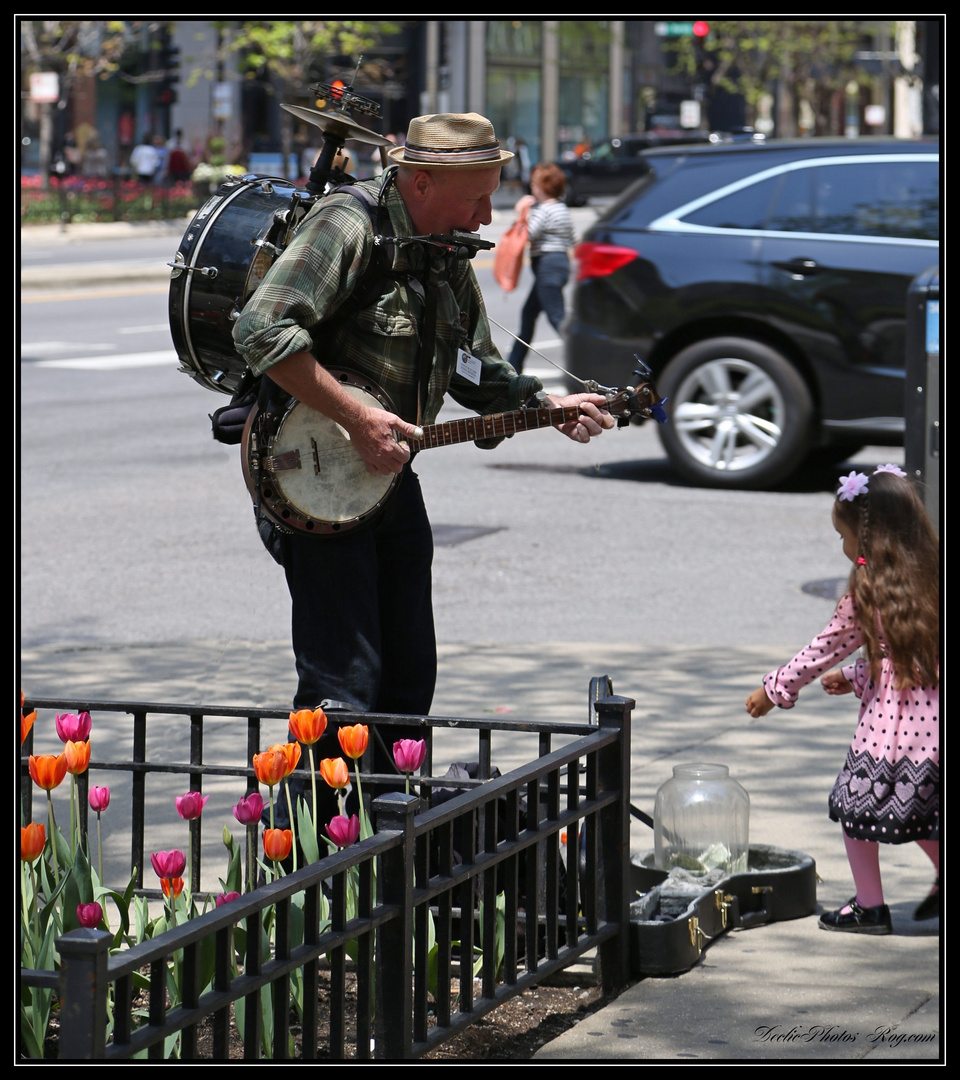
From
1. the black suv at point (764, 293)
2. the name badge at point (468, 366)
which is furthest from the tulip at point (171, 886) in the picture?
the black suv at point (764, 293)

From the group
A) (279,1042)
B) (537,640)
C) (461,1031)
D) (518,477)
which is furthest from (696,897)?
(518,477)

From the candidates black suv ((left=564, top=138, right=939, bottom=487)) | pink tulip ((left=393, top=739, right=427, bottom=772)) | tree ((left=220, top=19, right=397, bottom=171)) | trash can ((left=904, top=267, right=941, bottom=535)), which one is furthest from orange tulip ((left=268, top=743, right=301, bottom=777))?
tree ((left=220, top=19, right=397, bottom=171))

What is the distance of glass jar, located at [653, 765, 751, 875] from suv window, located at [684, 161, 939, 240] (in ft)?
20.8

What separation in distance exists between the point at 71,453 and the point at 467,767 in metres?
7.97

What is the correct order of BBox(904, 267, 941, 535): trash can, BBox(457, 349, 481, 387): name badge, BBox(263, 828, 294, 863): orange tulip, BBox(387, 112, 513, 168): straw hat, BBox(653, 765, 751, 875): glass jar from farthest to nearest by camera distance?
BBox(904, 267, 941, 535): trash can → BBox(653, 765, 751, 875): glass jar → BBox(457, 349, 481, 387): name badge → BBox(387, 112, 513, 168): straw hat → BBox(263, 828, 294, 863): orange tulip

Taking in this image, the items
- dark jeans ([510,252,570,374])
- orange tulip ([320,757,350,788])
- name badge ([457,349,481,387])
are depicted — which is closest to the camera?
orange tulip ([320,757,350,788])

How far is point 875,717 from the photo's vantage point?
423 centimetres

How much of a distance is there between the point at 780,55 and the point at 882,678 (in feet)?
169

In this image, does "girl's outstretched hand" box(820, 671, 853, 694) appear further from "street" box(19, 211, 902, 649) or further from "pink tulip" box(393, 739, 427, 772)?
"street" box(19, 211, 902, 649)

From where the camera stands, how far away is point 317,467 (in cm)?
382

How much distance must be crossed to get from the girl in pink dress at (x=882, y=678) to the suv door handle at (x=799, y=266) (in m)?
6.04

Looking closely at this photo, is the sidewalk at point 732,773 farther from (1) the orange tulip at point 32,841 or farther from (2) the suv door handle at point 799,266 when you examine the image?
(2) the suv door handle at point 799,266

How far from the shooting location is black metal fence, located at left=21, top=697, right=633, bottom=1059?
2539 millimetres

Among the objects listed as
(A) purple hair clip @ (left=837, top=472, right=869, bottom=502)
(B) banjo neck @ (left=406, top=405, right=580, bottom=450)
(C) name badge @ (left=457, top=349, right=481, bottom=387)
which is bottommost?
→ (A) purple hair clip @ (left=837, top=472, right=869, bottom=502)
